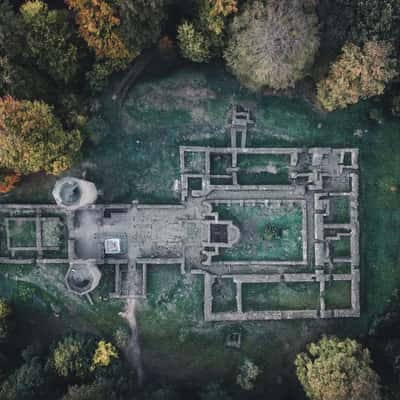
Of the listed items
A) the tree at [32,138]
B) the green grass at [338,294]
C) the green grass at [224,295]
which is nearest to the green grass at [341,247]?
the green grass at [338,294]

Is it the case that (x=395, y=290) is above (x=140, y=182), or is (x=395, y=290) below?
below

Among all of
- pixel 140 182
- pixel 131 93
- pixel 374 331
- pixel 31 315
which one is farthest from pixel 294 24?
pixel 31 315

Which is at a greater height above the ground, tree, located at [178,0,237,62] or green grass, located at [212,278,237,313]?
tree, located at [178,0,237,62]

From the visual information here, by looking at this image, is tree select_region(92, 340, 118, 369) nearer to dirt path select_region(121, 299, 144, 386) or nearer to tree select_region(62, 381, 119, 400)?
tree select_region(62, 381, 119, 400)

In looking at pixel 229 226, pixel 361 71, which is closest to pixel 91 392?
pixel 229 226

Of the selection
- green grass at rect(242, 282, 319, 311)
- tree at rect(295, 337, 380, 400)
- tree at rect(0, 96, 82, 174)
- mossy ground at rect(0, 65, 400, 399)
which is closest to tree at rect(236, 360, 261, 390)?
mossy ground at rect(0, 65, 400, 399)

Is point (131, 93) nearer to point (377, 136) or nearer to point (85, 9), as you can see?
point (85, 9)

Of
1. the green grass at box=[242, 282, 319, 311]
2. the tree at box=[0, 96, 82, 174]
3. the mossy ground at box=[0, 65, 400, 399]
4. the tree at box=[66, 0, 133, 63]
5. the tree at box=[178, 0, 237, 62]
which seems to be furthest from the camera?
the green grass at box=[242, 282, 319, 311]
